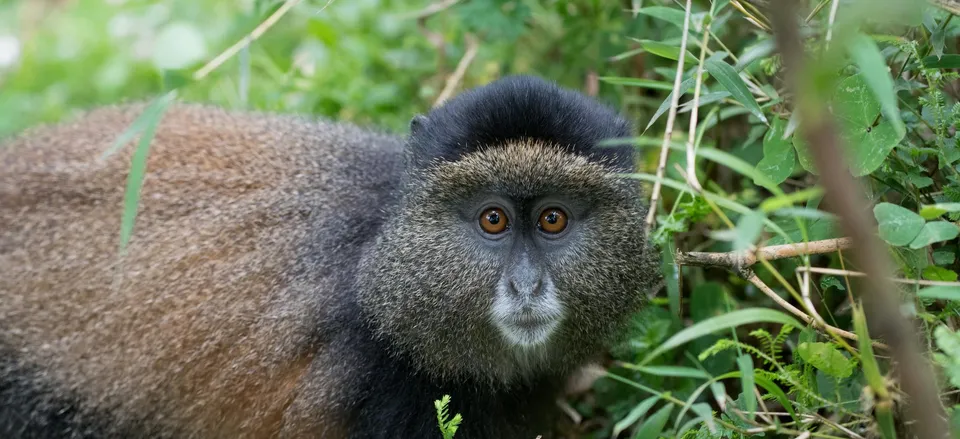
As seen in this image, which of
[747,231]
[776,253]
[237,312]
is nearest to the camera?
[747,231]

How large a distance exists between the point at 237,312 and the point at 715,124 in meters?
2.44

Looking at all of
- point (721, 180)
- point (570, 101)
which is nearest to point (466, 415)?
point (570, 101)

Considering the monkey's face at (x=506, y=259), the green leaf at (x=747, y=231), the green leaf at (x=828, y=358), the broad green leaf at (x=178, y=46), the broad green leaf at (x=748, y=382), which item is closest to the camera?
the green leaf at (x=747, y=231)

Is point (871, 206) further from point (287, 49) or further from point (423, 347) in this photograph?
point (287, 49)

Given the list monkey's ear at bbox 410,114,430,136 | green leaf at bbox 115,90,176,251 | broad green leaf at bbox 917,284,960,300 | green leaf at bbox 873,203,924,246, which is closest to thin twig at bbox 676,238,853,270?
green leaf at bbox 873,203,924,246

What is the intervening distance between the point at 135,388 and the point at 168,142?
1.12 meters

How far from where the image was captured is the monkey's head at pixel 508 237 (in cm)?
333

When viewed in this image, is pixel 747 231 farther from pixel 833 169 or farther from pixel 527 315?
pixel 527 315

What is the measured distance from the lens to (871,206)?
3.21 m

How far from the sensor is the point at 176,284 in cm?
382

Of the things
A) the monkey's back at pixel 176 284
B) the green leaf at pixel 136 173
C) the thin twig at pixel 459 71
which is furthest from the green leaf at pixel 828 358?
the thin twig at pixel 459 71

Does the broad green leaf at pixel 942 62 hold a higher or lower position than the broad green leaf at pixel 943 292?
higher

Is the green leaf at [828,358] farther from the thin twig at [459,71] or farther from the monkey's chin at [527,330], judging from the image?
the thin twig at [459,71]

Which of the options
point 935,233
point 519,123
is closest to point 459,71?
point 519,123
